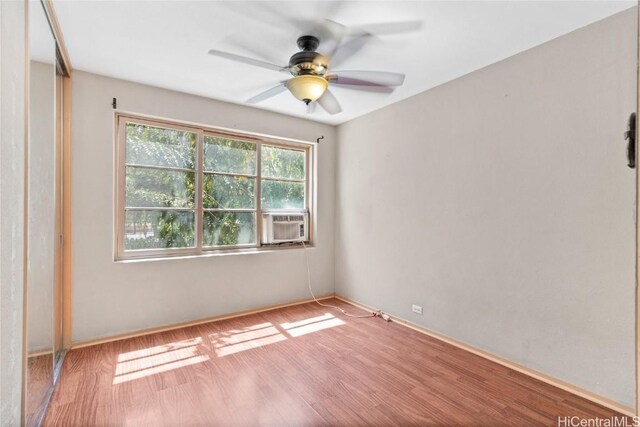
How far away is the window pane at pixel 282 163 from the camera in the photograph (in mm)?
4074

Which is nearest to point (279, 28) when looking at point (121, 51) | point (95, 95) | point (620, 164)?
point (121, 51)

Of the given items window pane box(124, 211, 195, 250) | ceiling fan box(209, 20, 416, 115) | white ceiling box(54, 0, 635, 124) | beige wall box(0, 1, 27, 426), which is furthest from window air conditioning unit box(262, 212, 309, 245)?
beige wall box(0, 1, 27, 426)

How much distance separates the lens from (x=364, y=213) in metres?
4.01

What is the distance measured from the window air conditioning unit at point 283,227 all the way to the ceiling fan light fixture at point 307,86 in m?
2.04

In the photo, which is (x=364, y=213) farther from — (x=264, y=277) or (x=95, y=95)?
(x=95, y=95)

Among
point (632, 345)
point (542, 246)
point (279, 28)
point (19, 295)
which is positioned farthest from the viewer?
point (542, 246)

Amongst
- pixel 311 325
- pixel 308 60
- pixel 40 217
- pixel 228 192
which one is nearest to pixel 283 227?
pixel 228 192

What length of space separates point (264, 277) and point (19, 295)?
265 centimetres

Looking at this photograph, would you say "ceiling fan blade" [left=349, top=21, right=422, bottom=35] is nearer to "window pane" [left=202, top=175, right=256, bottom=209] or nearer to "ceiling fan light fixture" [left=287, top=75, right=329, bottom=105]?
"ceiling fan light fixture" [left=287, top=75, right=329, bottom=105]

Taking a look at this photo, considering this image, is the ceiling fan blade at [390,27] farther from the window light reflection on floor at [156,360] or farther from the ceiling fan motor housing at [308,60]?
the window light reflection on floor at [156,360]

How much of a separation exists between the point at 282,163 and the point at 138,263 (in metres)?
2.14

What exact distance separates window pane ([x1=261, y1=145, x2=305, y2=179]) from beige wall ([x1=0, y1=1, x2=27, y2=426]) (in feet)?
9.07

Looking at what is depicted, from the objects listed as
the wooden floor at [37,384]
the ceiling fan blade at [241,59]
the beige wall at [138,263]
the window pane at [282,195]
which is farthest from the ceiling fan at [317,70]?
the wooden floor at [37,384]

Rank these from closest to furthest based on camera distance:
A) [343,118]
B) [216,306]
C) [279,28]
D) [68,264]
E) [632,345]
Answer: [632,345]
[279,28]
[68,264]
[216,306]
[343,118]
